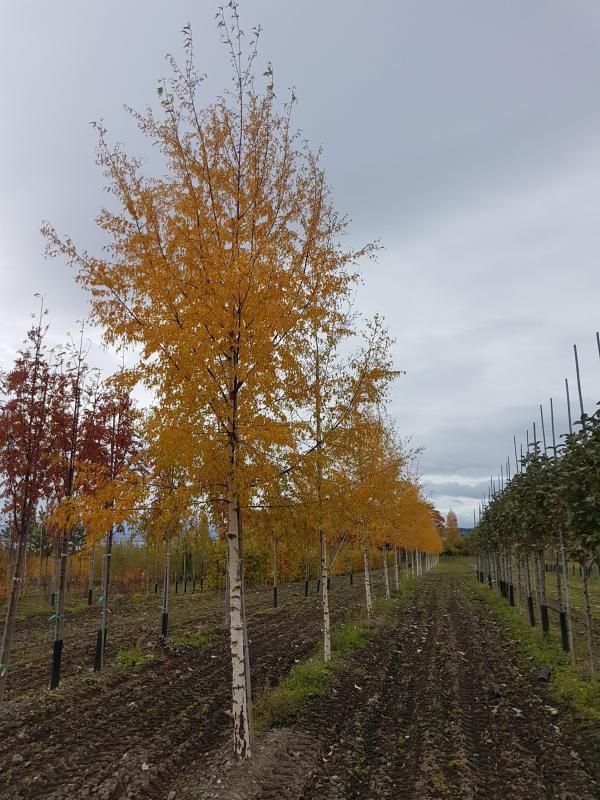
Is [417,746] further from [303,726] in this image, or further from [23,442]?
[23,442]

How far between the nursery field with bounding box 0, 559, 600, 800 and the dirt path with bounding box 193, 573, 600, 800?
0.08 ft

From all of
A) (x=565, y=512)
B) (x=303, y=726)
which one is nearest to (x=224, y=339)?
(x=303, y=726)

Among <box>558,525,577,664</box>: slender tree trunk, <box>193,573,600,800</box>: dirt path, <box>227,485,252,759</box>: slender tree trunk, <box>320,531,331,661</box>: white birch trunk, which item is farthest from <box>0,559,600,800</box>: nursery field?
<box>558,525,577,664</box>: slender tree trunk

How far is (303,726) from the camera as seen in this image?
7781mm

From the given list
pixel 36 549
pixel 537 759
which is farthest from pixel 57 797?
pixel 36 549

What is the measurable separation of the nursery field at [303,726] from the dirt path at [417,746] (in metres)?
0.03

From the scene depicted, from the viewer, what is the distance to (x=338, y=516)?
7.41 metres

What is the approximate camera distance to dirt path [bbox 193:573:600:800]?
5.77m

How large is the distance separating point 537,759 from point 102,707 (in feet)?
22.3

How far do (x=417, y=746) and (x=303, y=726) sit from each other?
1745mm

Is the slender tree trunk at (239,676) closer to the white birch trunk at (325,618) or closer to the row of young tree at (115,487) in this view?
the row of young tree at (115,487)

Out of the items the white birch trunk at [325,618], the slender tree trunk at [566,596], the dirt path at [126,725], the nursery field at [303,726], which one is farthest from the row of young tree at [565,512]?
the dirt path at [126,725]

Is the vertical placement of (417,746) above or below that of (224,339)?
below

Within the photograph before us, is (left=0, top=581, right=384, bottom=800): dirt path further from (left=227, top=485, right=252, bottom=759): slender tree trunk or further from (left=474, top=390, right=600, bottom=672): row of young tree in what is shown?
(left=474, top=390, right=600, bottom=672): row of young tree
